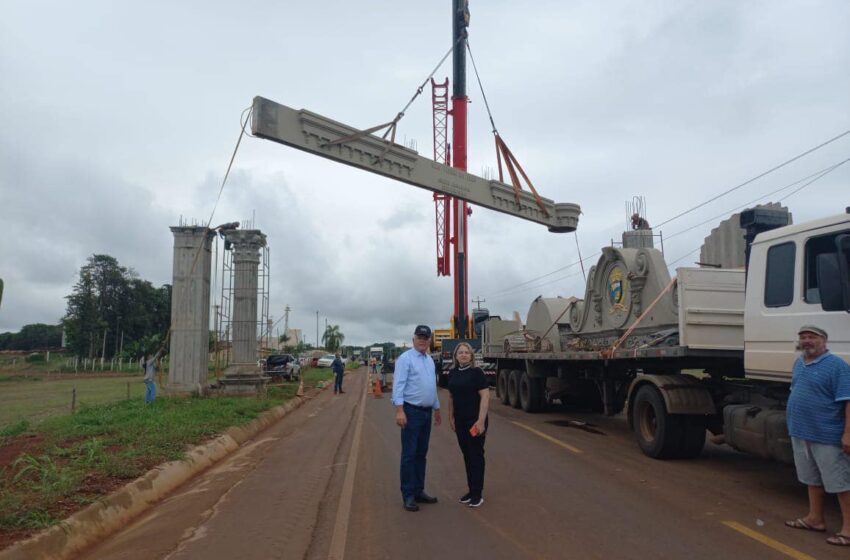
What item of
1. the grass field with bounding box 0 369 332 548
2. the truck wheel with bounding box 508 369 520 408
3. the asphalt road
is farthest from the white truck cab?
the truck wheel with bounding box 508 369 520 408

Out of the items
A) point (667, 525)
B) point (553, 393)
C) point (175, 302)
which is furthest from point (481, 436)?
point (175, 302)

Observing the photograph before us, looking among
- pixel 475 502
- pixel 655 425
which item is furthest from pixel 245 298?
pixel 475 502

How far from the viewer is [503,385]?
17.8 meters

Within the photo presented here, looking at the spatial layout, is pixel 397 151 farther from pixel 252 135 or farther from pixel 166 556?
pixel 166 556

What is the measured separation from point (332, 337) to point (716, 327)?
323 feet

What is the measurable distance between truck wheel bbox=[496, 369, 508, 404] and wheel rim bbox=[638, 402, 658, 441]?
8.73m

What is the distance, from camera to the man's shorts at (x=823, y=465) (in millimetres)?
4977

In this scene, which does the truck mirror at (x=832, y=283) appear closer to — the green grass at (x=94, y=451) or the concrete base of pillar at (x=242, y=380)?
the green grass at (x=94, y=451)

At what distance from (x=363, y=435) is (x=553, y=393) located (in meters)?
4.87

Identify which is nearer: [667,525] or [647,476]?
[667,525]

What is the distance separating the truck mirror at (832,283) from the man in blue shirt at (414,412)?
3.73m

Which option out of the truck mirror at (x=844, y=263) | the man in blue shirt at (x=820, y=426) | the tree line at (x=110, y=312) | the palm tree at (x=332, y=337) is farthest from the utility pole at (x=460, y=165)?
the palm tree at (x=332, y=337)

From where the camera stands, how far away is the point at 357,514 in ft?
19.7

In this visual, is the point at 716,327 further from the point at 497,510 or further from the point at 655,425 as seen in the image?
the point at 497,510
